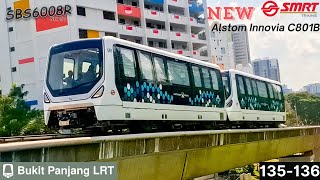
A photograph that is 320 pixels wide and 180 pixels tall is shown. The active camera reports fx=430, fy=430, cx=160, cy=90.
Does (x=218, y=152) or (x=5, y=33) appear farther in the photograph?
(x=5, y=33)

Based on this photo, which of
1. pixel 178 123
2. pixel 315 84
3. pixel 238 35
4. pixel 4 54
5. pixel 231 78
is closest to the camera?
pixel 178 123

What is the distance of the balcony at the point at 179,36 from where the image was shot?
49484mm

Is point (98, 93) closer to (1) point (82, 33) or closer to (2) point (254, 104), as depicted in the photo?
(2) point (254, 104)

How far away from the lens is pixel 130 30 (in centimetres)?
4372

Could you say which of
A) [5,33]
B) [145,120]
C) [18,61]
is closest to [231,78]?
[145,120]

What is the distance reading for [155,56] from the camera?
44.0ft

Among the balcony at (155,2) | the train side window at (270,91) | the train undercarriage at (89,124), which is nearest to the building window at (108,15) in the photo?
the balcony at (155,2)

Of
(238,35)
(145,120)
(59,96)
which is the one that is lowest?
(145,120)

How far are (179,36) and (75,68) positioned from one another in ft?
131

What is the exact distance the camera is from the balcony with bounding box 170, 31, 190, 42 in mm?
49484

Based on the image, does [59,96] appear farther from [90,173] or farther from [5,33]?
[5,33]

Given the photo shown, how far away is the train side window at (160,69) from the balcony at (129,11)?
102ft

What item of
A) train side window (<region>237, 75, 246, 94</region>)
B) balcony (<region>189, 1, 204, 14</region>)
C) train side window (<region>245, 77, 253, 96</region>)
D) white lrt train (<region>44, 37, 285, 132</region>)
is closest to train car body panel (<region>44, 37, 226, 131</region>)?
white lrt train (<region>44, 37, 285, 132</region>)

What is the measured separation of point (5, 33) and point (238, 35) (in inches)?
3741
